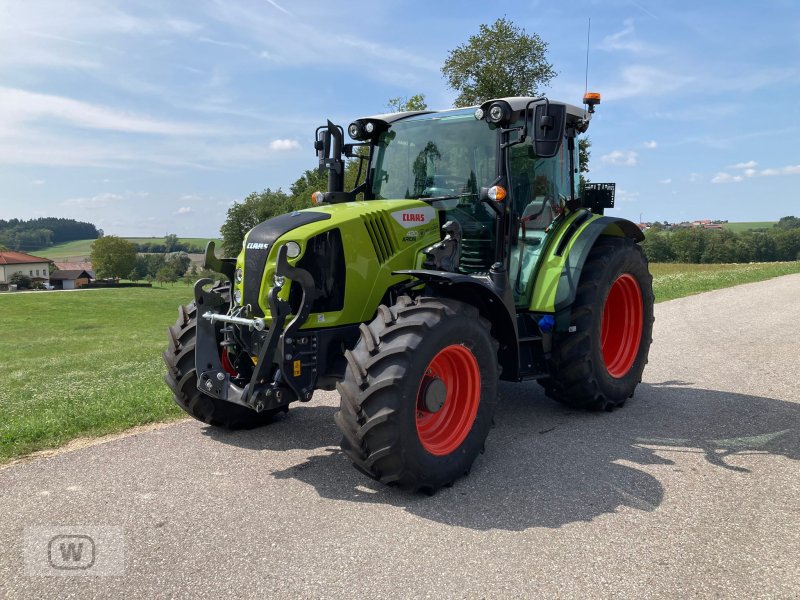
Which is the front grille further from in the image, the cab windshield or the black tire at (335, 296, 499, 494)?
the cab windshield

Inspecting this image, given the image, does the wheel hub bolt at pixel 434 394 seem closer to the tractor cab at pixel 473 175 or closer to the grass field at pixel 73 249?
the tractor cab at pixel 473 175

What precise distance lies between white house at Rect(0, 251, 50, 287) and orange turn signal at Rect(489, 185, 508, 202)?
354 feet

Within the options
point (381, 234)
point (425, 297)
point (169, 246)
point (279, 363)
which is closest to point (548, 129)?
point (381, 234)

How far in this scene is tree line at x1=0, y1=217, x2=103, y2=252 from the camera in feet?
547

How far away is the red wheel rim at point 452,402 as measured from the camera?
4.43 metres

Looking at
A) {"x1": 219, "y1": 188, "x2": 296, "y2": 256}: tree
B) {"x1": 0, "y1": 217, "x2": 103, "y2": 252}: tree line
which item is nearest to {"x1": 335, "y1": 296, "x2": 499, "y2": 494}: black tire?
{"x1": 219, "y1": 188, "x2": 296, "y2": 256}: tree

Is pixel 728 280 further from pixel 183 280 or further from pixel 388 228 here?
pixel 183 280

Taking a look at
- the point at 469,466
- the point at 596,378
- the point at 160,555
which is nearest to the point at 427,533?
the point at 469,466

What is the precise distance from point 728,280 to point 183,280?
338 ft

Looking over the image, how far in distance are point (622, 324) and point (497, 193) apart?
8.49 ft

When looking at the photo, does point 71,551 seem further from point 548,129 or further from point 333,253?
point 548,129

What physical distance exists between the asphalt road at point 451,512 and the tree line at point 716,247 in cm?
5476

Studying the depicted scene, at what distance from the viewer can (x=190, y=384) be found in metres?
5.15

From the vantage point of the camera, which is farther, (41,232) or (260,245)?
(41,232)
